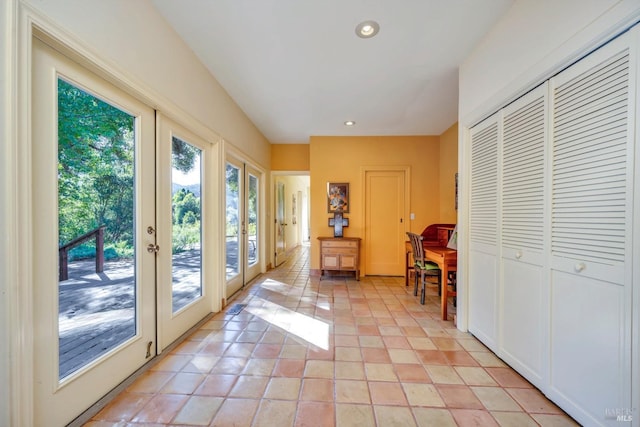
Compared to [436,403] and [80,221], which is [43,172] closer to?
[80,221]

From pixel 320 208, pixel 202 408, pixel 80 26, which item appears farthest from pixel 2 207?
pixel 320 208

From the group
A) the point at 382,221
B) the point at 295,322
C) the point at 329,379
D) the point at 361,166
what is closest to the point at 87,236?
the point at 329,379

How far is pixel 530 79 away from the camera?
1.59 meters

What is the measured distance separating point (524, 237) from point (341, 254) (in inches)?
113

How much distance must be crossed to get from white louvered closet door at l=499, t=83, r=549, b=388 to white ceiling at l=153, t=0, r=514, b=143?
2.73 feet

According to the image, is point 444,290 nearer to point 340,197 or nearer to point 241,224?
point 340,197

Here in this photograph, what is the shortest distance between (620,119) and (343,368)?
2.11m

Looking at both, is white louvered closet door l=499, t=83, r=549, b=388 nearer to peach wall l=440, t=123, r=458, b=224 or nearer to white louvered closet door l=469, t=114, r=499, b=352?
white louvered closet door l=469, t=114, r=499, b=352

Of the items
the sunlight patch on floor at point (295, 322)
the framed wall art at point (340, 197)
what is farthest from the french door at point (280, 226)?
the sunlight patch on floor at point (295, 322)

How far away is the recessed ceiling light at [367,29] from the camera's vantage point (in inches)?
74.1

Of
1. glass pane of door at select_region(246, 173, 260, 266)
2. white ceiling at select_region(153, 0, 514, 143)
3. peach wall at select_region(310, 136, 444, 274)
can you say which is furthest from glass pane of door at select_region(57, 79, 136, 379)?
peach wall at select_region(310, 136, 444, 274)

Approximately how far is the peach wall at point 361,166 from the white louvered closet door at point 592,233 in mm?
3107

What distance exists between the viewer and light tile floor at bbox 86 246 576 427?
4.55 ft

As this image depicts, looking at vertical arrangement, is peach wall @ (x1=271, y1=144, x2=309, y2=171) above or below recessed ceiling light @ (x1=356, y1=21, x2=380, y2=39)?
below
